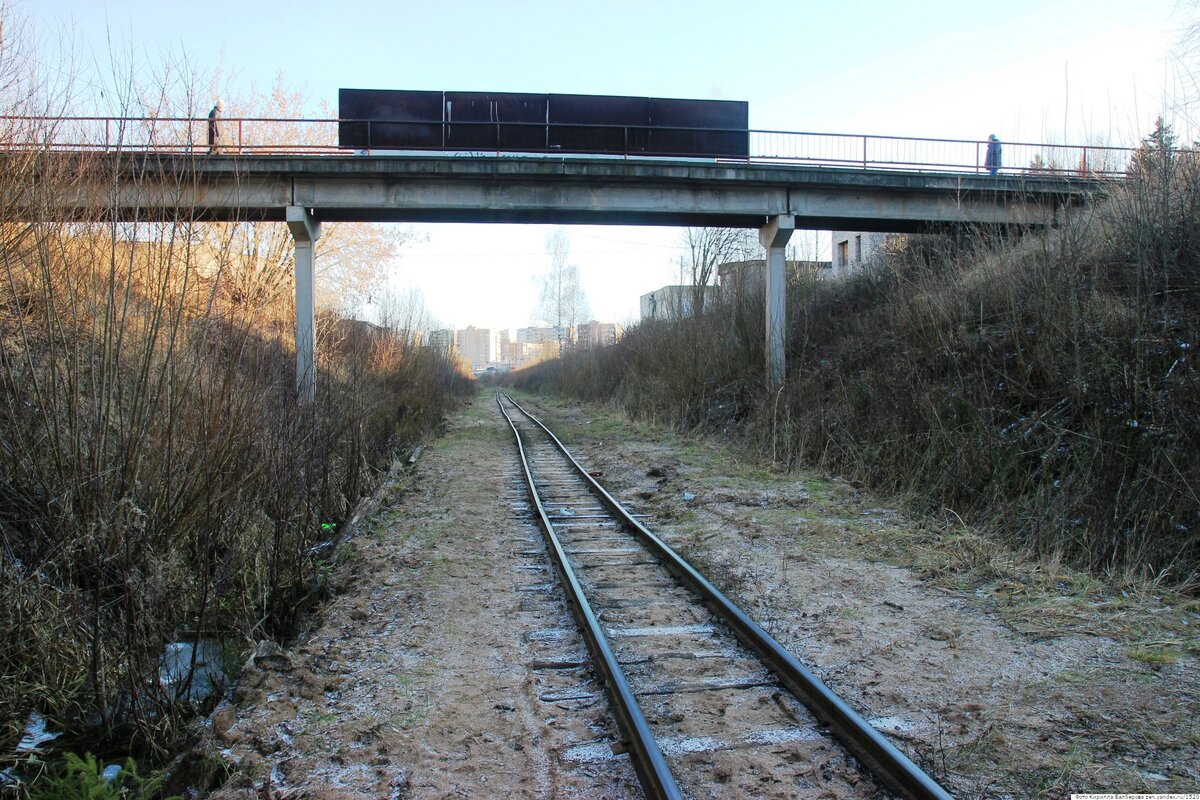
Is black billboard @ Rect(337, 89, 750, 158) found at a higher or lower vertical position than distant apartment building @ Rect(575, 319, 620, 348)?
higher

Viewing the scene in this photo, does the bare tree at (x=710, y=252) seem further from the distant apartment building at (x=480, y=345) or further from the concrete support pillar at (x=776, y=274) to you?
the distant apartment building at (x=480, y=345)

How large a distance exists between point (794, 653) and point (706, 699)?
0.87m

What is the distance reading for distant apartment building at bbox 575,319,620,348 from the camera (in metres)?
34.1

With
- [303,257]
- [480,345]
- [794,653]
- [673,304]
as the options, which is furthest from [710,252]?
Result: [480,345]

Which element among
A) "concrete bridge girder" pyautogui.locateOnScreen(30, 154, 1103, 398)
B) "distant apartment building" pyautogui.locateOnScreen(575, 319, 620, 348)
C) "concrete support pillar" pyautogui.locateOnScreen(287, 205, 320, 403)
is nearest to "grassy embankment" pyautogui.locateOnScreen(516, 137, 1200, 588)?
"concrete bridge girder" pyautogui.locateOnScreen(30, 154, 1103, 398)

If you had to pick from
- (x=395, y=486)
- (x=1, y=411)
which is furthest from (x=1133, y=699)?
(x=395, y=486)

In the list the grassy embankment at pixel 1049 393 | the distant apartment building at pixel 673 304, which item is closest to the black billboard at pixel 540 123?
the distant apartment building at pixel 673 304

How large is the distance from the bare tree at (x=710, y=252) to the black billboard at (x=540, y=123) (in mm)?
2952

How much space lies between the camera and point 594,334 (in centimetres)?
4781

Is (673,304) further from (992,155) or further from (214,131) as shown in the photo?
(214,131)

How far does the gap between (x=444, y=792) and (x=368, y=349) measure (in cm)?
1131

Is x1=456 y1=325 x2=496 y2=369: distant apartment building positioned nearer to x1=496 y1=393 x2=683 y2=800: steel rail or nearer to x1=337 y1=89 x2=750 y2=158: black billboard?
x1=337 y1=89 x2=750 y2=158: black billboard

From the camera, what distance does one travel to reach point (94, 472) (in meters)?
3.96

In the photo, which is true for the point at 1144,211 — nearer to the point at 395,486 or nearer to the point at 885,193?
the point at 885,193
